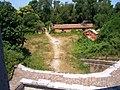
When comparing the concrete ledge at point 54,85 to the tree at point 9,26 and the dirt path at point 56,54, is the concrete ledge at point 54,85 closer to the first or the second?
the dirt path at point 56,54

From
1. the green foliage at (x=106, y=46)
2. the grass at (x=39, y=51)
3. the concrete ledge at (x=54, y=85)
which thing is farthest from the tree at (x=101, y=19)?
the concrete ledge at (x=54, y=85)

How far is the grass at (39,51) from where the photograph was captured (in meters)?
14.2

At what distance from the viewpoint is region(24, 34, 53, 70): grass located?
14.2 metres

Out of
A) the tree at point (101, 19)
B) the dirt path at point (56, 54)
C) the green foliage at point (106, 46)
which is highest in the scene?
the tree at point (101, 19)

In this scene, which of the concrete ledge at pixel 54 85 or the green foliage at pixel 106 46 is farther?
the green foliage at pixel 106 46

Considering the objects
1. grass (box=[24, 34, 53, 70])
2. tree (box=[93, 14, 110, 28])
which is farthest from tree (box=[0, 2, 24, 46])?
tree (box=[93, 14, 110, 28])

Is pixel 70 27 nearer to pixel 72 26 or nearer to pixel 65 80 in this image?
pixel 72 26

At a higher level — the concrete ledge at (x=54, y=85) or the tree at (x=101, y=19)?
the tree at (x=101, y=19)

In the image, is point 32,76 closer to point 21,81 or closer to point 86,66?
point 21,81

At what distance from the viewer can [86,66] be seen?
14.2 meters

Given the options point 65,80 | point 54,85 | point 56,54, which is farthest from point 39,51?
point 54,85

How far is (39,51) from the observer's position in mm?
18328

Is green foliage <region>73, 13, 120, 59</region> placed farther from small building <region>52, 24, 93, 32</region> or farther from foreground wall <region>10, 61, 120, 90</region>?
small building <region>52, 24, 93, 32</region>

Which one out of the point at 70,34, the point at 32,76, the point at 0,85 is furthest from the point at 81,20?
the point at 0,85
